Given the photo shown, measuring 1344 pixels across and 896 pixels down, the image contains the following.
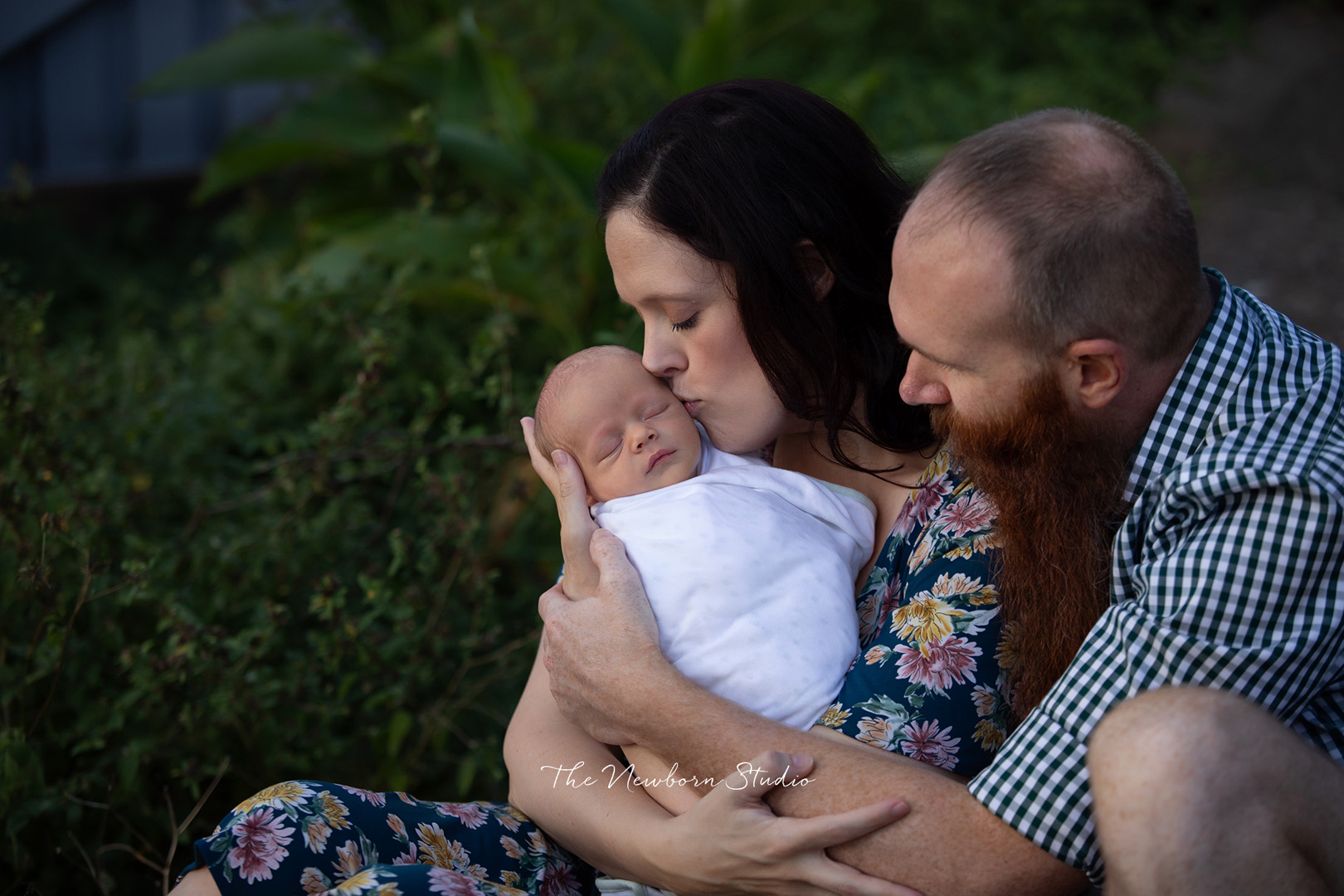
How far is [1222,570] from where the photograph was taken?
4.10 ft

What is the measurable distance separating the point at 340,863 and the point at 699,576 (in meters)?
0.67

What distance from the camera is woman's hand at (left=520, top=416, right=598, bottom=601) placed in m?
1.77

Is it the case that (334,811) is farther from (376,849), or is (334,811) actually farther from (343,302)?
(343,302)

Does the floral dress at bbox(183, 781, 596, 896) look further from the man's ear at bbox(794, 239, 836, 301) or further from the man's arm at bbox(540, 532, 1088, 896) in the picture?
the man's ear at bbox(794, 239, 836, 301)

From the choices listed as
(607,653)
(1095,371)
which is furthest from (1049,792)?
(607,653)

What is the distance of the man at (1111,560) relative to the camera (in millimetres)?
1193

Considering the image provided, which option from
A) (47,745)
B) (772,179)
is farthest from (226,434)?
(772,179)

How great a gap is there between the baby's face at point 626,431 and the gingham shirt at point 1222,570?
74 cm

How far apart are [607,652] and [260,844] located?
1.83 ft

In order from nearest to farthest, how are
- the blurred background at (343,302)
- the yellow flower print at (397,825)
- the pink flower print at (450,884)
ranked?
the pink flower print at (450,884) < the yellow flower print at (397,825) < the blurred background at (343,302)

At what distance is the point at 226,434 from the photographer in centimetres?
318

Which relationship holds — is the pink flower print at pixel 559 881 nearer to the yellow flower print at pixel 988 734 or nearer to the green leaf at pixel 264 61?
the yellow flower print at pixel 988 734

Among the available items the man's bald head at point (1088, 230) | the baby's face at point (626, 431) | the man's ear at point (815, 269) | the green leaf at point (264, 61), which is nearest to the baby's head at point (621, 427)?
the baby's face at point (626, 431)

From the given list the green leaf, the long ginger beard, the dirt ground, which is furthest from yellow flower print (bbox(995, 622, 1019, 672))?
the green leaf
